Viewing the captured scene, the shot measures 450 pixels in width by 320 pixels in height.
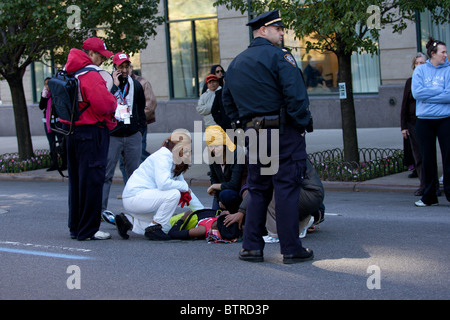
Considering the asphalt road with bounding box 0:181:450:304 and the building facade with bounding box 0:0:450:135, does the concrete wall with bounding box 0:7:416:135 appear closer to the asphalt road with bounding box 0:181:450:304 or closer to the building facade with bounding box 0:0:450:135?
the building facade with bounding box 0:0:450:135

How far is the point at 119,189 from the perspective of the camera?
40.3 feet

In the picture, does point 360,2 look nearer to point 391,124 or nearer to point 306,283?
point 306,283

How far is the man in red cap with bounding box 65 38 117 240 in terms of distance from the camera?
736cm

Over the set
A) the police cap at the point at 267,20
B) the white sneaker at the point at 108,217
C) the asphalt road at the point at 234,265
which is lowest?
the asphalt road at the point at 234,265

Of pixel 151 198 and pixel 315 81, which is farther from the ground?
pixel 315 81

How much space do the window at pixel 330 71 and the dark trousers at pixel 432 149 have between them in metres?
10.1

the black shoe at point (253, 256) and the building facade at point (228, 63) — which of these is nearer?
the black shoe at point (253, 256)

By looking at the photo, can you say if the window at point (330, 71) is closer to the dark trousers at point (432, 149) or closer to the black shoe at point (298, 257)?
the dark trousers at point (432, 149)

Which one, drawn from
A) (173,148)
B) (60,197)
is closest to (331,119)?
(60,197)

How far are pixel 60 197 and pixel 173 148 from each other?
4347 mm

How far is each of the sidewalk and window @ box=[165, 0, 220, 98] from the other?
5.53ft

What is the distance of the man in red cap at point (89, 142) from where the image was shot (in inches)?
290

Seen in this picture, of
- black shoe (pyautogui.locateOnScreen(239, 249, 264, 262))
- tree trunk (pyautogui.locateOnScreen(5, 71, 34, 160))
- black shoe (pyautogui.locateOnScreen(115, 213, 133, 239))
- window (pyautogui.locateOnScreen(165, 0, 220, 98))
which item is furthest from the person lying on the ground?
window (pyautogui.locateOnScreen(165, 0, 220, 98))

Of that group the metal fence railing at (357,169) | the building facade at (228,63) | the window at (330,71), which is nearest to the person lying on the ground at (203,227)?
the metal fence railing at (357,169)
